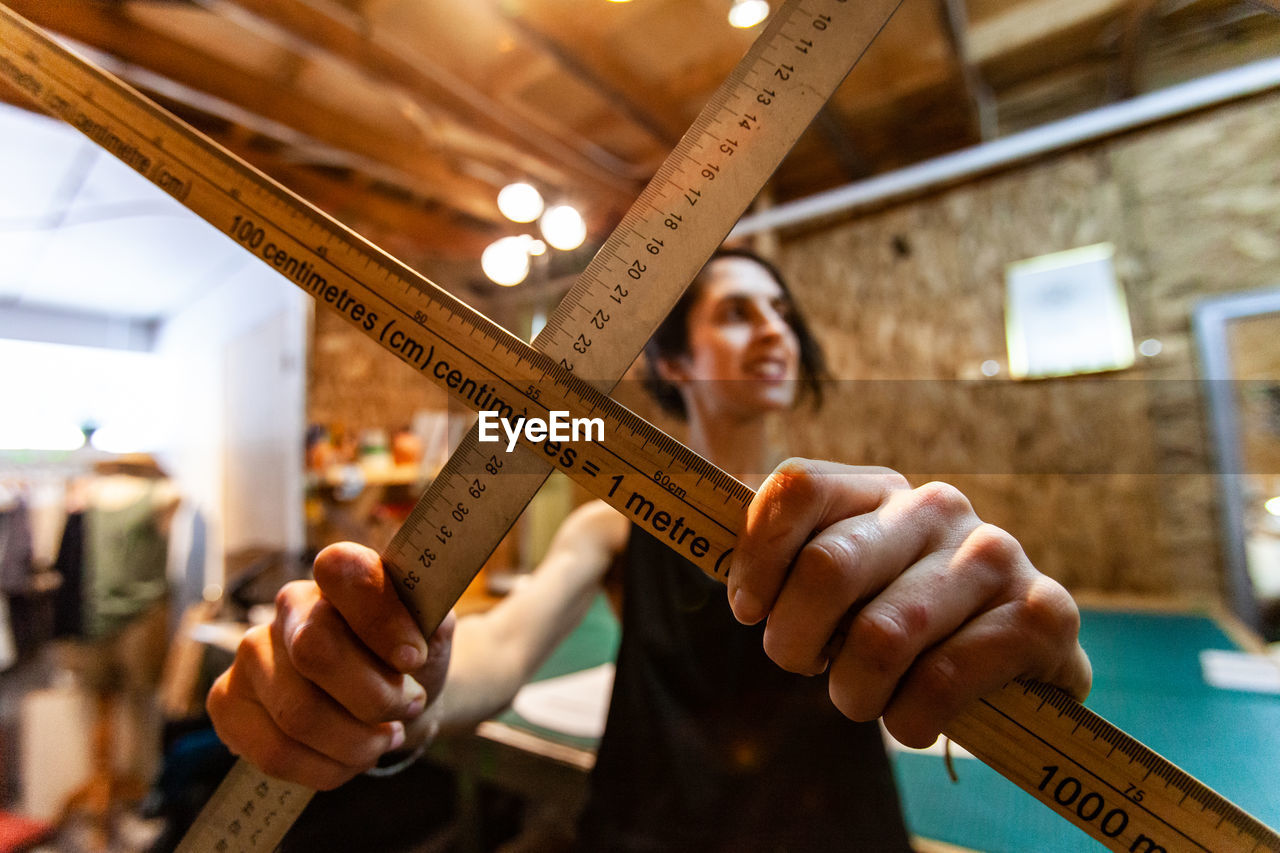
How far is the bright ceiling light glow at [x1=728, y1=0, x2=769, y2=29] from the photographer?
0.71 m

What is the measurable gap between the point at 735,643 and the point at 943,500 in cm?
64

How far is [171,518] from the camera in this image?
197 centimetres

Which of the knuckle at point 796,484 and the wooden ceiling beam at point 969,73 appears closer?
the knuckle at point 796,484

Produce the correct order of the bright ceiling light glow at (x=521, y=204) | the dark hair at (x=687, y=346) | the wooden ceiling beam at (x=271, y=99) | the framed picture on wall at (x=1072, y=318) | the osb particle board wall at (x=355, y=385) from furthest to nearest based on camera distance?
the osb particle board wall at (x=355, y=385) → the framed picture on wall at (x=1072, y=318) → the wooden ceiling beam at (x=271, y=99) → the bright ceiling light glow at (x=521, y=204) → the dark hair at (x=687, y=346)

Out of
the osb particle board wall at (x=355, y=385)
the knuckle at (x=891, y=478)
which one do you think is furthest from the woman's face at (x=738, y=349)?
the osb particle board wall at (x=355, y=385)

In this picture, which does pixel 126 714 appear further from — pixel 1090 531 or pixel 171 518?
pixel 1090 531

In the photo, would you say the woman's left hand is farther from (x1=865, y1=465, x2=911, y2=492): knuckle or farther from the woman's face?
the woman's face

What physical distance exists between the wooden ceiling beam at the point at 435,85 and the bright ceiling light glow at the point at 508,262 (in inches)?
18.6

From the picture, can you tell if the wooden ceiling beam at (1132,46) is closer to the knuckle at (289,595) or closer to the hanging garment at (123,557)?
the knuckle at (289,595)

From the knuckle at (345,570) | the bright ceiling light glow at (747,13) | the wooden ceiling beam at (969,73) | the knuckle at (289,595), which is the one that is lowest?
the knuckle at (289,595)

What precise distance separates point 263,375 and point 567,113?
5.70ft

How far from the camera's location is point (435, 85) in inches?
67.6

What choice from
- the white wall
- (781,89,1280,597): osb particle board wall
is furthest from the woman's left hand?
the white wall

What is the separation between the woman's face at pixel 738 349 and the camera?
26.4 inches
